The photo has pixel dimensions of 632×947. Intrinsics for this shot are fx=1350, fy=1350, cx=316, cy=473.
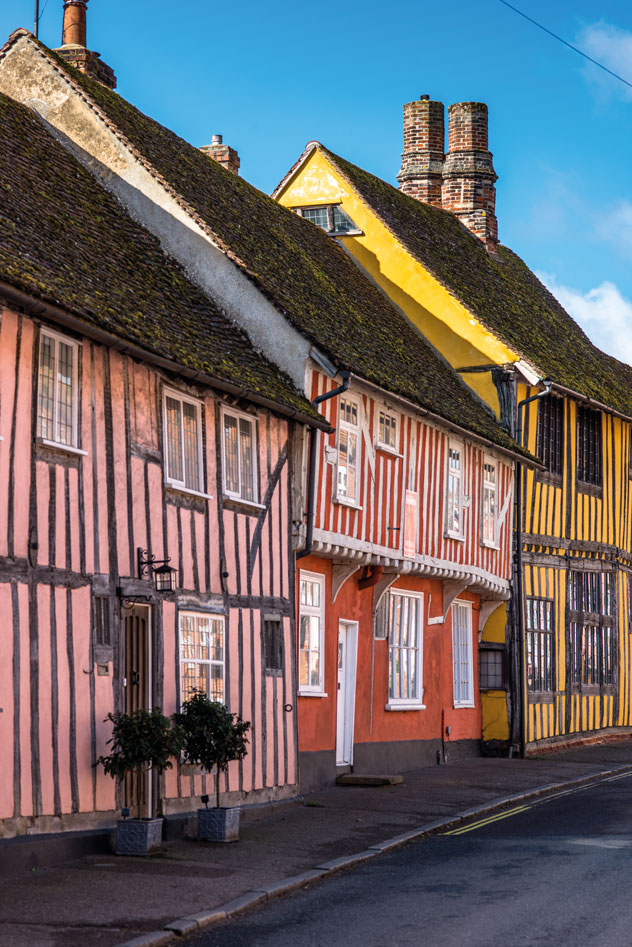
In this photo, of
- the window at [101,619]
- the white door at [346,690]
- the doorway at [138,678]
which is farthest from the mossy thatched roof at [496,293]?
the window at [101,619]

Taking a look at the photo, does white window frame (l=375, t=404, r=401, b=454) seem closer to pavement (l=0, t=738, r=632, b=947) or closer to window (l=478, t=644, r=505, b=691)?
pavement (l=0, t=738, r=632, b=947)

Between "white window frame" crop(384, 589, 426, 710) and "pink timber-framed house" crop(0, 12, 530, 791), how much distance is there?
0.10ft

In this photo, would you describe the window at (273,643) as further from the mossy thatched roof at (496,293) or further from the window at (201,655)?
the mossy thatched roof at (496,293)

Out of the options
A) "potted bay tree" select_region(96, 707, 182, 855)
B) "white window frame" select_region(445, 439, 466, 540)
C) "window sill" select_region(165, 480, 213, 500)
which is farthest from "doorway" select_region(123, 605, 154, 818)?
"white window frame" select_region(445, 439, 466, 540)

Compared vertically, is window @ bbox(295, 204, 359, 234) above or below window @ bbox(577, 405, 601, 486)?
above

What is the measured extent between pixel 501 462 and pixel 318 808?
29.3 feet

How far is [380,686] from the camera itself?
1948 cm

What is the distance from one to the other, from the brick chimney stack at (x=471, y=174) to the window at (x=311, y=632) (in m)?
14.3

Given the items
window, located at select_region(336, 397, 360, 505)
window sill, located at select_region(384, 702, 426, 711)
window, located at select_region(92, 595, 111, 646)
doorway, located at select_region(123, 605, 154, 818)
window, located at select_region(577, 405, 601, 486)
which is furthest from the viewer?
window, located at select_region(577, 405, 601, 486)

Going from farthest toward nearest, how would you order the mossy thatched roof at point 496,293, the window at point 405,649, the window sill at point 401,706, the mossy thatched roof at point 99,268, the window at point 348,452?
the mossy thatched roof at point 496,293, the window at point 405,649, the window sill at point 401,706, the window at point 348,452, the mossy thatched roof at point 99,268

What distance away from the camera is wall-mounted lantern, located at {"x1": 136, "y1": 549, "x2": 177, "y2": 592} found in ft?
42.7

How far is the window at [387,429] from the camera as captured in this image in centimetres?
1866

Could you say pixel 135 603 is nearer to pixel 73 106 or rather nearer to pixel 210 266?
pixel 210 266

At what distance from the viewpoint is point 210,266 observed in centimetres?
1712
